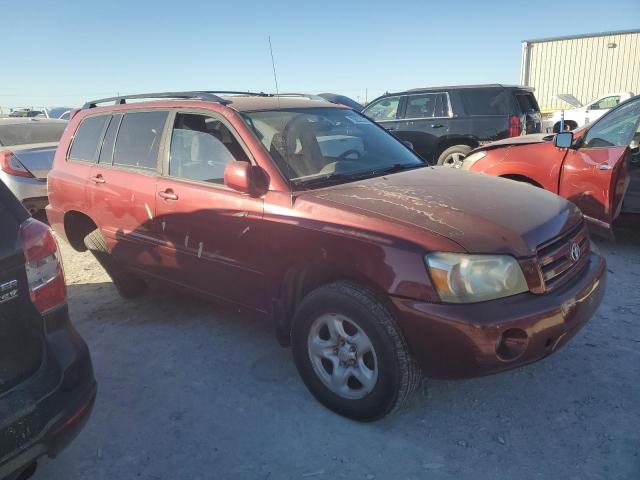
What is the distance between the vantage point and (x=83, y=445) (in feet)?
8.48

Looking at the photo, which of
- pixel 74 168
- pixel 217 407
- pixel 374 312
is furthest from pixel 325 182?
pixel 74 168

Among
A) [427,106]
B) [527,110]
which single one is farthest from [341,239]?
[527,110]

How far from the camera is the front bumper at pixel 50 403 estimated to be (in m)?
1.77

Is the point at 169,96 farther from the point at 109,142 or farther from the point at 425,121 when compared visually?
the point at 425,121

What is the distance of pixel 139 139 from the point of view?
383cm

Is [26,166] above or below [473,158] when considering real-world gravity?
above

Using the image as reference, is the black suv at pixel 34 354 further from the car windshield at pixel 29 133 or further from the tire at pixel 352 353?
the car windshield at pixel 29 133

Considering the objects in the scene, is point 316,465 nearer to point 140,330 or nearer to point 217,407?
point 217,407

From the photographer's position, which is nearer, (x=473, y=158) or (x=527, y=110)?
(x=473, y=158)

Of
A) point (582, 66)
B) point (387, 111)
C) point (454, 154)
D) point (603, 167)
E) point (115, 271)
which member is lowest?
point (115, 271)

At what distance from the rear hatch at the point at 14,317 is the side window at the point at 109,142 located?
2.18 m

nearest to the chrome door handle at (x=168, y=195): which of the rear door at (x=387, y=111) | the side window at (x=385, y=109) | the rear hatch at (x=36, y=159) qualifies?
the rear hatch at (x=36, y=159)

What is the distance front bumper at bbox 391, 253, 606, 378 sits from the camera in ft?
7.27

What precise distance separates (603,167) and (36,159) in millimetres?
6708
